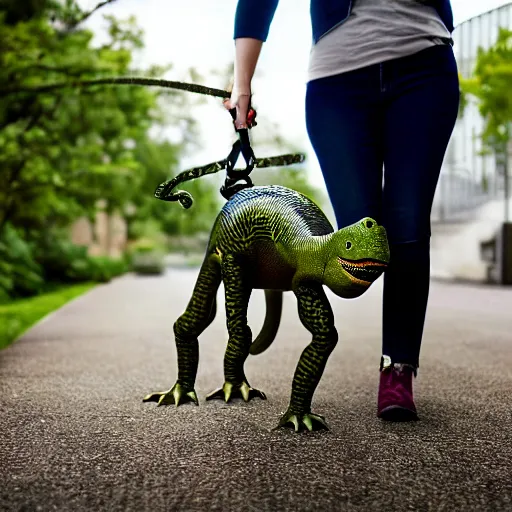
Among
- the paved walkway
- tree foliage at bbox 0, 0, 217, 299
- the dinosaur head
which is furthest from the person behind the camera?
tree foliage at bbox 0, 0, 217, 299

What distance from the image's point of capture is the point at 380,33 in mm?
2195

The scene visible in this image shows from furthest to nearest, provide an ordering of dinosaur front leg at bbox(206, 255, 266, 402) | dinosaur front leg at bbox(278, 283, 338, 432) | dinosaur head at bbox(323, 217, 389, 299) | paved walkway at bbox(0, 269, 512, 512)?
dinosaur front leg at bbox(206, 255, 266, 402)
dinosaur front leg at bbox(278, 283, 338, 432)
dinosaur head at bbox(323, 217, 389, 299)
paved walkway at bbox(0, 269, 512, 512)

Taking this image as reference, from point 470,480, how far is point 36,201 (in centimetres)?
688

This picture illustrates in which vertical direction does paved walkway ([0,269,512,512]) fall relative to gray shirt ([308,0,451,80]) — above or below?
below

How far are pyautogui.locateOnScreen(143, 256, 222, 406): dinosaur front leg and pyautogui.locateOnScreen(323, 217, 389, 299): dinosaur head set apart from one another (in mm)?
527

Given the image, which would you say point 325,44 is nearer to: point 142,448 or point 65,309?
point 142,448

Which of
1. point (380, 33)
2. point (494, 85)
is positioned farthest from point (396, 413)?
point (494, 85)

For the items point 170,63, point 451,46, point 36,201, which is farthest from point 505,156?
point 451,46

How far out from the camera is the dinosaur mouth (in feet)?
5.79

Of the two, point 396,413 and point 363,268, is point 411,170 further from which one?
point 396,413

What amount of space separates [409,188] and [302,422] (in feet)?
2.70

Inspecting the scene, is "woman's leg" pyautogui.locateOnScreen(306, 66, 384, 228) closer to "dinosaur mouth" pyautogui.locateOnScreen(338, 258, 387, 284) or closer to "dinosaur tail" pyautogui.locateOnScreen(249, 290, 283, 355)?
"dinosaur tail" pyautogui.locateOnScreen(249, 290, 283, 355)

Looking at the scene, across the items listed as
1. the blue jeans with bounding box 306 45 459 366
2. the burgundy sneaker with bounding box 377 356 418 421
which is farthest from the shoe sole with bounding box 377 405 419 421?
the blue jeans with bounding box 306 45 459 366

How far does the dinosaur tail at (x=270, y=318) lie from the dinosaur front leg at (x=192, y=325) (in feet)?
0.76
